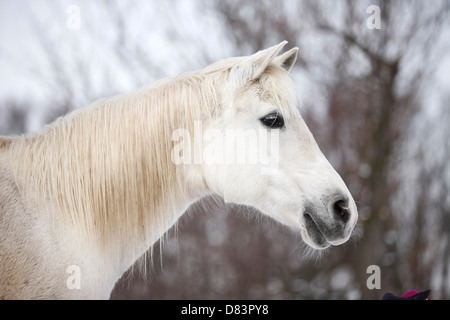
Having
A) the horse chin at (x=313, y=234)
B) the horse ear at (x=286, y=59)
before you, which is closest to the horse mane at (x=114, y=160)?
the horse ear at (x=286, y=59)

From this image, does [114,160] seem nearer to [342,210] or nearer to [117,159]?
[117,159]

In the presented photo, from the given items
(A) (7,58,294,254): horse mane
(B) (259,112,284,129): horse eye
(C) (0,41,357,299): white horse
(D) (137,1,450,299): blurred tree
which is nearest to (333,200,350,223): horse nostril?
(C) (0,41,357,299): white horse

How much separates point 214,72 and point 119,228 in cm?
120

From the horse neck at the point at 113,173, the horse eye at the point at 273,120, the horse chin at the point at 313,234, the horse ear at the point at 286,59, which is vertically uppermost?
the horse ear at the point at 286,59

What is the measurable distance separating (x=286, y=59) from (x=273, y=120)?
588 mm

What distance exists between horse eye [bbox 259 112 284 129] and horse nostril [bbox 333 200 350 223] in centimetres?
60

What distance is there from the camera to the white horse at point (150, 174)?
223 centimetres

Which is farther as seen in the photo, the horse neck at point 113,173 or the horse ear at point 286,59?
the horse ear at point 286,59

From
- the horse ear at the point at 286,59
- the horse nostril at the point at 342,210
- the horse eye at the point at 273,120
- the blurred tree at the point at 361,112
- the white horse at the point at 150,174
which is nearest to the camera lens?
the white horse at the point at 150,174

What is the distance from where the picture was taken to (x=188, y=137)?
2.52m

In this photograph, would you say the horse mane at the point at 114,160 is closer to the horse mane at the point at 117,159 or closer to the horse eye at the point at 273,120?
the horse mane at the point at 117,159
